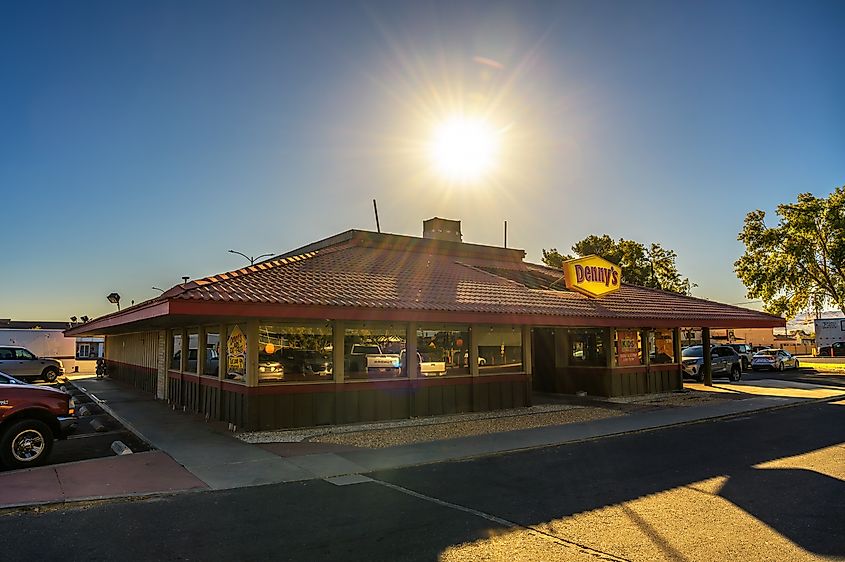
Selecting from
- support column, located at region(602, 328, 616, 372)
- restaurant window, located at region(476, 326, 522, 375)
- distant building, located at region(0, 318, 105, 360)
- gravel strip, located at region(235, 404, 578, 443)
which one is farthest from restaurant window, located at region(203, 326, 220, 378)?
distant building, located at region(0, 318, 105, 360)

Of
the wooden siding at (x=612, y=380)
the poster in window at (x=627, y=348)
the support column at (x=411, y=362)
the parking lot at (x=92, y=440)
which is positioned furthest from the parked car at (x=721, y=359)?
the parking lot at (x=92, y=440)

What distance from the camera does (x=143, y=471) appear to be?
9617 millimetres

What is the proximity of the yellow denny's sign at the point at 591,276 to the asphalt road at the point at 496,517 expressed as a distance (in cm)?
1078

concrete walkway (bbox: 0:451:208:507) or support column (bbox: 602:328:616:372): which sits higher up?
support column (bbox: 602:328:616:372)

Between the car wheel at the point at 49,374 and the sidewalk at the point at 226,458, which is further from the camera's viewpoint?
the car wheel at the point at 49,374

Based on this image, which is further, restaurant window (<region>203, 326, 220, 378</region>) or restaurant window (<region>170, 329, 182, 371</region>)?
restaurant window (<region>170, 329, 182, 371</region>)

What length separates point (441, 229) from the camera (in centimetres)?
2569

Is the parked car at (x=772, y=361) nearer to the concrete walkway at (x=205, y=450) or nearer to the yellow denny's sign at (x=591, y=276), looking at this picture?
the yellow denny's sign at (x=591, y=276)

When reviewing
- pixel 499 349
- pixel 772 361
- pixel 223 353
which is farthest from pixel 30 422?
pixel 772 361

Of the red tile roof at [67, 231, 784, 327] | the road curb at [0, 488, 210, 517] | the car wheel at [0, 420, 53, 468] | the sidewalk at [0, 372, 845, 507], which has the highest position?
the red tile roof at [67, 231, 784, 327]

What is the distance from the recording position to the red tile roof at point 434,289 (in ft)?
44.0

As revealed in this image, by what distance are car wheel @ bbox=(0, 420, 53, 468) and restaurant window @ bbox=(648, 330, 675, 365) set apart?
62.8 ft

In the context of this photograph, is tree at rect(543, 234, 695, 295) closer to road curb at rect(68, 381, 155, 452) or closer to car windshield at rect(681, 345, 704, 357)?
car windshield at rect(681, 345, 704, 357)

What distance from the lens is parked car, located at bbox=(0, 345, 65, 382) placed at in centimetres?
2998
